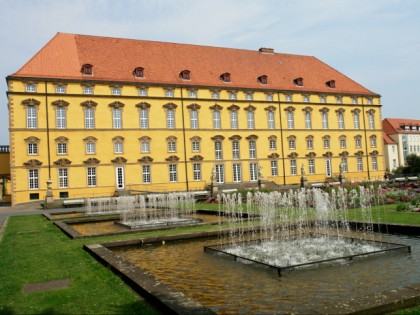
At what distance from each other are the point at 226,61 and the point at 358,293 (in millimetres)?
45603

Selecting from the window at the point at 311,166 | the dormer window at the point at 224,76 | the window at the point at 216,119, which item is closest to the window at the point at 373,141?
the window at the point at 311,166

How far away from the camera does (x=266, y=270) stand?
29.5 ft

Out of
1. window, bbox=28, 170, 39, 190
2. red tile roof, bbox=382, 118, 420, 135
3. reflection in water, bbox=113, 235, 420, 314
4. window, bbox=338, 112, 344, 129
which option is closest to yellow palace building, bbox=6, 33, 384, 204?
window, bbox=28, 170, 39, 190

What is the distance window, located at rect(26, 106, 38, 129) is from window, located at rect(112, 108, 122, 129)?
292 inches

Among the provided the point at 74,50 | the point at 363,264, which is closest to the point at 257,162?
the point at 74,50

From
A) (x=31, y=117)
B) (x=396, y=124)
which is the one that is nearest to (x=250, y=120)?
(x=31, y=117)

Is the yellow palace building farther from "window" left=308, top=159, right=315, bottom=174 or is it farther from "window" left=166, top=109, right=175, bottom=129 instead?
"window" left=308, top=159, right=315, bottom=174

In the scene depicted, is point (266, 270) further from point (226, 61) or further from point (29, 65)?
point (226, 61)

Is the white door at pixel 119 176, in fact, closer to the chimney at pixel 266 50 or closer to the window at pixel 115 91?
the window at pixel 115 91

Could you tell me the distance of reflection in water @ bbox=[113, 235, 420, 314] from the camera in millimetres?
6723

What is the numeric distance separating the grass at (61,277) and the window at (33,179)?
81.4 feet

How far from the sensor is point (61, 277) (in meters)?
8.45

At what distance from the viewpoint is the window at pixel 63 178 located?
1518 inches

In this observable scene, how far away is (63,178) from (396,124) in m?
68.5
